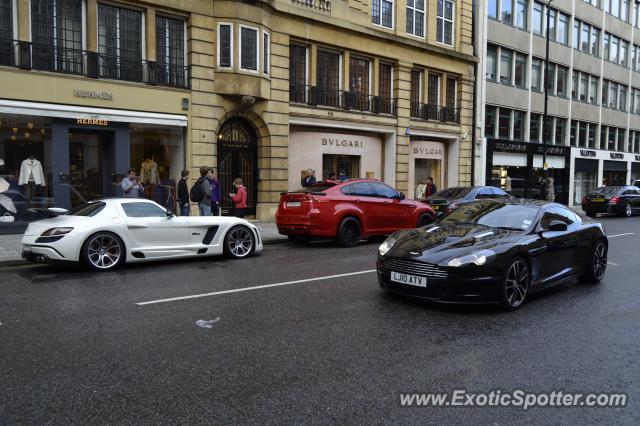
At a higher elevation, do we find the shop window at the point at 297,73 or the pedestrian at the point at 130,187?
the shop window at the point at 297,73

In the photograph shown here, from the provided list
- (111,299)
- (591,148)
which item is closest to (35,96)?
(111,299)

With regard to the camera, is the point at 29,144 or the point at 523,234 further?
the point at 29,144

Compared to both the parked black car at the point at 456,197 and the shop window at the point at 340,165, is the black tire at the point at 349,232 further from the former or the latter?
the shop window at the point at 340,165

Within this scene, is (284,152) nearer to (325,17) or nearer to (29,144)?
(325,17)

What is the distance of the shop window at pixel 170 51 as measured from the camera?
1677cm

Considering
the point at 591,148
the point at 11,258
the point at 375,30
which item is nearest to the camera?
the point at 11,258

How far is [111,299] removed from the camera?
7113mm

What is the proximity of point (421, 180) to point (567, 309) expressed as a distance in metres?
19.9

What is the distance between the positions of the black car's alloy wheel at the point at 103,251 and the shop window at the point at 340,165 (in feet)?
41.3

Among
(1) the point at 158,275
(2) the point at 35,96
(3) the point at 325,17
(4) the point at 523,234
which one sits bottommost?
(1) the point at 158,275

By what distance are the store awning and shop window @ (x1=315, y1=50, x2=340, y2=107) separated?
631cm

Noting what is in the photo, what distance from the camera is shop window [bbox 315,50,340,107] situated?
21.2m

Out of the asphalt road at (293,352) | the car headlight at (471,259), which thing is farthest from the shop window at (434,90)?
the car headlight at (471,259)

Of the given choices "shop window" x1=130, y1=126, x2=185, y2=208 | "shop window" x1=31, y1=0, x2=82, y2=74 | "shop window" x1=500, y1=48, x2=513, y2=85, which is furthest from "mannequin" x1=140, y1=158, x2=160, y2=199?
"shop window" x1=500, y1=48, x2=513, y2=85
